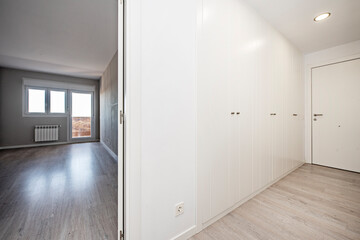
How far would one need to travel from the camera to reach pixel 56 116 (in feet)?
17.5

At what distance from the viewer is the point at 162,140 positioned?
109cm

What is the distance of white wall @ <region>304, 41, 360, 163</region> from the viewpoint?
9.04 ft

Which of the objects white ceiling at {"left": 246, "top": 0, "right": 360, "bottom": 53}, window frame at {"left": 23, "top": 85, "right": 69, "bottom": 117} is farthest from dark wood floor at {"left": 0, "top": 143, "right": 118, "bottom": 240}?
white ceiling at {"left": 246, "top": 0, "right": 360, "bottom": 53}

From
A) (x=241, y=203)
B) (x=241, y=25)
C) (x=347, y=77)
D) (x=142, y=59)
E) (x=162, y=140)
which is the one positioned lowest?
(x=241, y=203)

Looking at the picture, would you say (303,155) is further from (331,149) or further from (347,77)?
(347,77)

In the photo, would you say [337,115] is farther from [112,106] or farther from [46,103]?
[46,103]

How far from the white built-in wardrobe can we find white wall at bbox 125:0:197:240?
118 millimetres

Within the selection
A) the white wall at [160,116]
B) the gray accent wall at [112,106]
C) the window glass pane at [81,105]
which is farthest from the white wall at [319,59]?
the window glass pane at [81,105]

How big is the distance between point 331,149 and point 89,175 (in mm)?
4766

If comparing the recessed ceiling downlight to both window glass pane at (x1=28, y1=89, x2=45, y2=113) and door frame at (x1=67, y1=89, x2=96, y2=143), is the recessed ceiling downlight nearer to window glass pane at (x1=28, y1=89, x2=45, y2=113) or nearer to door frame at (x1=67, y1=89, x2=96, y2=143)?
door frame at (x1=67, y1=89, x2=96, y2=143)

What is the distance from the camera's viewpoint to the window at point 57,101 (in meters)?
5.28

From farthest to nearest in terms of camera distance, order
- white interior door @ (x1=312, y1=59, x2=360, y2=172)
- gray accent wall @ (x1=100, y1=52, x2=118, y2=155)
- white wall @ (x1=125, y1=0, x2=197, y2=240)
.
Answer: gray accent wall @ (x1=100, y1=52, x2=118, y2=155) < white interior door @ (x1=312, y1=59, x2=360, y2=172) < white wall @ (x1=125, y1=0, x2=197, y2=240)

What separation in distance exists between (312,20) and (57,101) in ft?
24.0

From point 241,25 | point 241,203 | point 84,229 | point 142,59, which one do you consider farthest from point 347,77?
point 84,229
